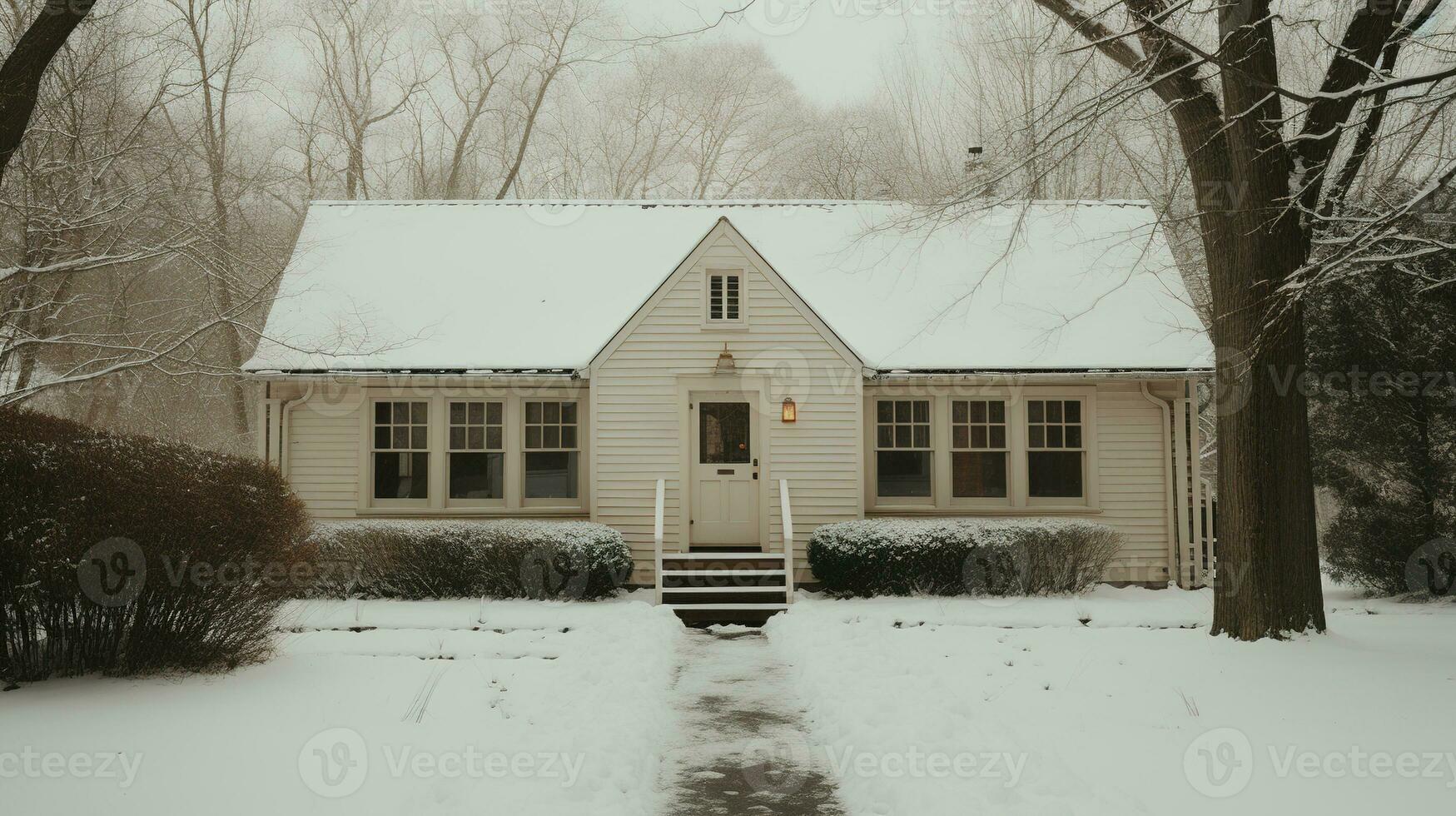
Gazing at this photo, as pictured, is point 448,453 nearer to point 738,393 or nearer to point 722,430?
point 722,430

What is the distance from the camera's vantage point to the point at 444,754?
6.53m

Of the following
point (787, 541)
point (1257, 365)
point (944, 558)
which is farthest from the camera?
point (944, 558)

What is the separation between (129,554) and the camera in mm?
7852

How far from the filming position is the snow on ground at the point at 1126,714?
5.84 m

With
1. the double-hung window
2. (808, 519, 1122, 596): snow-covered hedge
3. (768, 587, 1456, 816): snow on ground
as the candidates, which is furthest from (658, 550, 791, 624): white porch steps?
the double-hung window

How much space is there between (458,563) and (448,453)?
7.76ft

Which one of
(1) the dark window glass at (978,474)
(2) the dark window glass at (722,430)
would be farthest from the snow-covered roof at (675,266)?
(2) the dark window glass at (722,430)

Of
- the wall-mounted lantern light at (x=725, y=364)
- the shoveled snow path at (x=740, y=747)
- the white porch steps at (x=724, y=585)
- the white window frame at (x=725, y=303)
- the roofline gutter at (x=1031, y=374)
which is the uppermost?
the white window frame at (x=725, y=303)

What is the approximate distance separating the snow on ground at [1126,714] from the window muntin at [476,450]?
5602mm

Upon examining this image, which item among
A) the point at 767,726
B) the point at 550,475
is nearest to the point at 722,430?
the point at 550,475

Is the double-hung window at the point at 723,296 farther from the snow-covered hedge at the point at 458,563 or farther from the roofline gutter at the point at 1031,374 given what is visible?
the snow-covered hedge at the point at 458,563

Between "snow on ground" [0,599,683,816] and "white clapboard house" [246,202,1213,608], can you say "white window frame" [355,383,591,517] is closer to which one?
"white clapboard house" [246,202,1213,608]

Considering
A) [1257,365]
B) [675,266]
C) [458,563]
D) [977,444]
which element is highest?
[675,266]

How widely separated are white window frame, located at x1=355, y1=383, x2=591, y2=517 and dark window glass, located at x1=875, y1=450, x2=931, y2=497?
13.9ft
